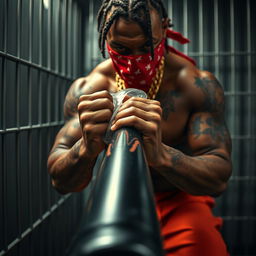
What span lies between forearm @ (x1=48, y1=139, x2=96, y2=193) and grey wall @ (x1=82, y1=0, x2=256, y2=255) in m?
0.83

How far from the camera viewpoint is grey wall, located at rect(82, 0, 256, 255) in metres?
1.73

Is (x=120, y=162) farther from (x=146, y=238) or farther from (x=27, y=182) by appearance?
(x=27, y=182)

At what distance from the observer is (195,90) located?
3.58ft

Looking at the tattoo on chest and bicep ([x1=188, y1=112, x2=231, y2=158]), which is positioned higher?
the tattoo on chest

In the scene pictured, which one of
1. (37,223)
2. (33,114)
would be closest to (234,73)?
(33,114)

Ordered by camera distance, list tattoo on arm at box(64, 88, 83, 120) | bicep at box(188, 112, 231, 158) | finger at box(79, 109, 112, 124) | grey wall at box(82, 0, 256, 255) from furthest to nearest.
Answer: grey wall at box(82, 0, 256, 255) → tattoo on arm at box(64, 88, 83, 120) → bicep at box(188, 112, 231, 158) → finger at box(79, 109, 112, 124)

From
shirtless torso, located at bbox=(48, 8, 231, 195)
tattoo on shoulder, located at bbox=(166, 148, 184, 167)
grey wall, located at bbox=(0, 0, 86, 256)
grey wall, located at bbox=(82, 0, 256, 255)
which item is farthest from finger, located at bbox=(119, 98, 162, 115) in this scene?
grey wall, located at bbox=(82, 0, 256, 255)

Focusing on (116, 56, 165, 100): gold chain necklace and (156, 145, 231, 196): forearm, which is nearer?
(156, 145, 231, 196): forearm

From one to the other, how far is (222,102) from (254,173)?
0.89 m

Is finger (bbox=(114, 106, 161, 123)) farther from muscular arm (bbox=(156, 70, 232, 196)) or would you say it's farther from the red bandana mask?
the red bandana mask

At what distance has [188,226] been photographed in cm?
102

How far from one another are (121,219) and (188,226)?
2.80 ft

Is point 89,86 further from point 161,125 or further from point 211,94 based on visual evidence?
point 211,94

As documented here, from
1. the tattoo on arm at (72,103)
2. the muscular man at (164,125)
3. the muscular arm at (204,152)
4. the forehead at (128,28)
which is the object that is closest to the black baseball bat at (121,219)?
the muscular man at (164,125)
